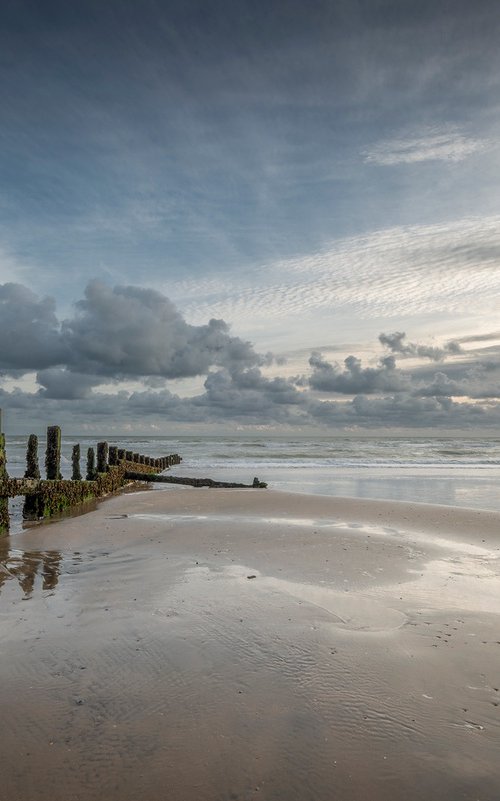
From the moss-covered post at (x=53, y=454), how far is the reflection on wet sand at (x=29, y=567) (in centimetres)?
577

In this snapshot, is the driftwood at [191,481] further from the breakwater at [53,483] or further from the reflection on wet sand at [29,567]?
the reflection on wet sand at [29,567]

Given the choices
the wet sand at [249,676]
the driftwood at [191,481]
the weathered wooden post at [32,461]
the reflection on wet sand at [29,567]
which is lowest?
the driftwood at [191,481]

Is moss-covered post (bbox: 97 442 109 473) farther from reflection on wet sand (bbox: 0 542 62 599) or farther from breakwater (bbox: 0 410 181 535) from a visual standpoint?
reflection on wet sand (bbox: 0 542 62 599)

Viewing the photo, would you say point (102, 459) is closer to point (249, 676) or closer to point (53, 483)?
point (53, 483)

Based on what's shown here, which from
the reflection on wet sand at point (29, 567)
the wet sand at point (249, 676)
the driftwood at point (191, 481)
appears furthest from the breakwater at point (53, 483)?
the wet sand at point (249, 676)

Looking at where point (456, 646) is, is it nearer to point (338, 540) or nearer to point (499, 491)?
point (338, 540)

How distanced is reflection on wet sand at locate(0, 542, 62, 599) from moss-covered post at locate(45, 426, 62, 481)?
5.77 metres

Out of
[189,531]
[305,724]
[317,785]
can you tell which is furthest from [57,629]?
[189,531]

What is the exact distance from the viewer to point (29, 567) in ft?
25.1

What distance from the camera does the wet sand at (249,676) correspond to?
2.94m

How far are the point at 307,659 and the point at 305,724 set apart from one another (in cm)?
97

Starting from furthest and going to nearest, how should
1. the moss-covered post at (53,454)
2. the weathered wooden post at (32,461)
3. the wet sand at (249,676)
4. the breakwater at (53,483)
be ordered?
the moss-covered post at (53,454), the weathered wooden post at (32,461), the breakwater at (53,483), the wet sand at (249,676)

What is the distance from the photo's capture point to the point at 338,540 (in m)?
9.60

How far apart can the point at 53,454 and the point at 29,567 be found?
798 centimetres
